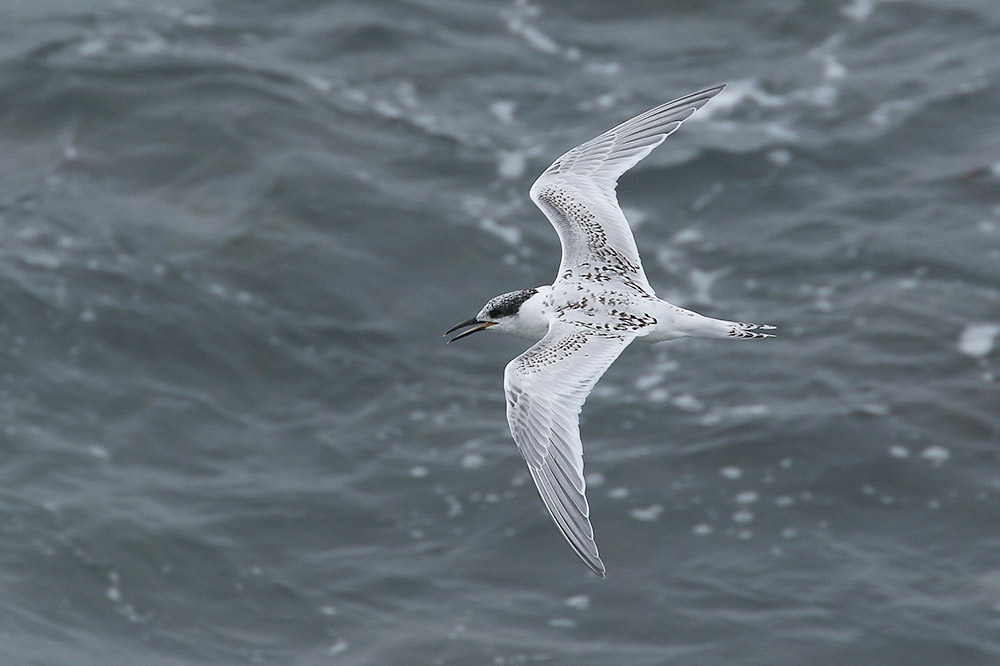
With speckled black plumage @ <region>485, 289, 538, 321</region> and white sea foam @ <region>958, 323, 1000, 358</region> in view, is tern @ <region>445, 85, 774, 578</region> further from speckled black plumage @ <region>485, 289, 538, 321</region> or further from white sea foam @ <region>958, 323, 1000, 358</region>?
white sea foam @ <region>958, 323, 1000, 358</region>

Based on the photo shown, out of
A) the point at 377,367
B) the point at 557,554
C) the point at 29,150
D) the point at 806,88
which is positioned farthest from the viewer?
the point at 806,88

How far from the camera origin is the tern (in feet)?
30.3

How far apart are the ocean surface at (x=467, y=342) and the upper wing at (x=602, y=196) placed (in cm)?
484

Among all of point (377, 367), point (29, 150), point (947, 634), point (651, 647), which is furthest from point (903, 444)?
point (29, 150)

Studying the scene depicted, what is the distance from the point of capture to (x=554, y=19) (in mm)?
22672

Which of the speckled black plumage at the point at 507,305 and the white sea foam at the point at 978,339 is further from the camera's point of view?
the white sea foam at the point at 978,339

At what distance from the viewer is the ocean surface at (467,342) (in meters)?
14.7

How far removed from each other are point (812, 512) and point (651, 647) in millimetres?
2532

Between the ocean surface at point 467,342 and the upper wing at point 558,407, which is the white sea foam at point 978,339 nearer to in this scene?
the ocean surface at point 467,342

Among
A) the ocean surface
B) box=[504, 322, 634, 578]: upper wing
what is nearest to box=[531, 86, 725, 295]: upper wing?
box=[504, 322, 634, 578]: upper wing

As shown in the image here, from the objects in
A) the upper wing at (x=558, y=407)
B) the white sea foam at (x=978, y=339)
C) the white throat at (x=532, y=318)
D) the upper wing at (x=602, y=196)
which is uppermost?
the white sea foam at (x=978, y=339)

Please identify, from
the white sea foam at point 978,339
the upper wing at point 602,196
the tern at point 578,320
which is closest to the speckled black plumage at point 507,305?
the tern at point 578,320

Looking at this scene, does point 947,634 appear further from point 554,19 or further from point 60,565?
point 554,19

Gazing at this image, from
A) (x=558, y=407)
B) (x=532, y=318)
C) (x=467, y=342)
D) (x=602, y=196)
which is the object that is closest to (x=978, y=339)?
(x=467, y=342)
